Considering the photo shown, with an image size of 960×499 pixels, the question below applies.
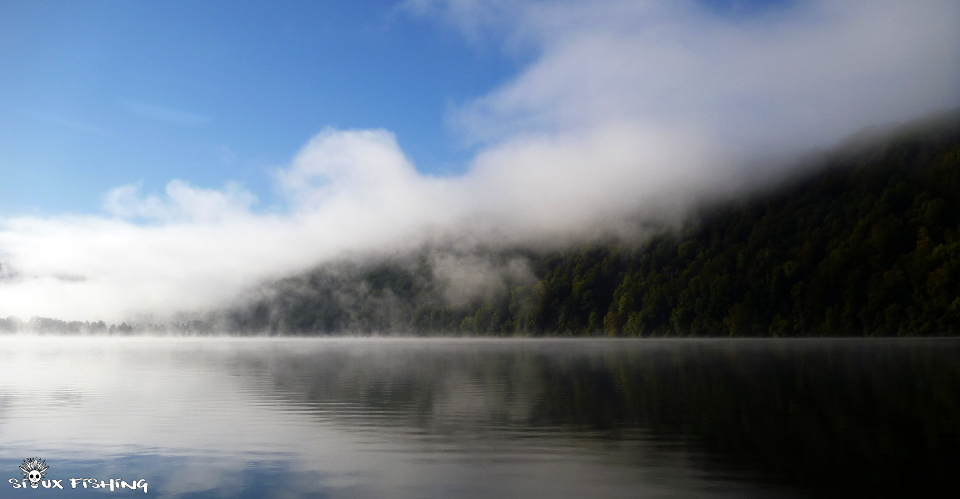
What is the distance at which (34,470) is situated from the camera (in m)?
15.8

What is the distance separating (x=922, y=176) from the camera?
17975 centimetres

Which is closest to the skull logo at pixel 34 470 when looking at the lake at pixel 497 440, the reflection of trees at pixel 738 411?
the lake at pixel 497 440

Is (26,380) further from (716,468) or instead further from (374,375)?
(716,468)

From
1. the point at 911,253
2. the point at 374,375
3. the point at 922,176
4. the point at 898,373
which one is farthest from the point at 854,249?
the point at 374,375

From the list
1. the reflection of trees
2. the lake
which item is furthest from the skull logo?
the reflection of trees

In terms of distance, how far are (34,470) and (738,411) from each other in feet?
66.5

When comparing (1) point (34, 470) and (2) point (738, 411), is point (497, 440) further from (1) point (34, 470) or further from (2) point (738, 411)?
(1) point (34, 470)

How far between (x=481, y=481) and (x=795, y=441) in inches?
349

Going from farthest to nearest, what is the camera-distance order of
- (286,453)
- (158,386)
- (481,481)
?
1. (158,386)
2. (286,453)
3. (481,481)

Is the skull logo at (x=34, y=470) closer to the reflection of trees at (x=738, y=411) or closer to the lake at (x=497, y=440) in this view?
the lake at (x=497, y=440)

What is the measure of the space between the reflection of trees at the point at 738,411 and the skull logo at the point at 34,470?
9039 millimetres

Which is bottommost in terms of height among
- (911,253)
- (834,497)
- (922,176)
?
(834,497)

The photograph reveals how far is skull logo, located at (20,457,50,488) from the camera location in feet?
50.5

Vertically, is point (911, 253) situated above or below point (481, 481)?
above
